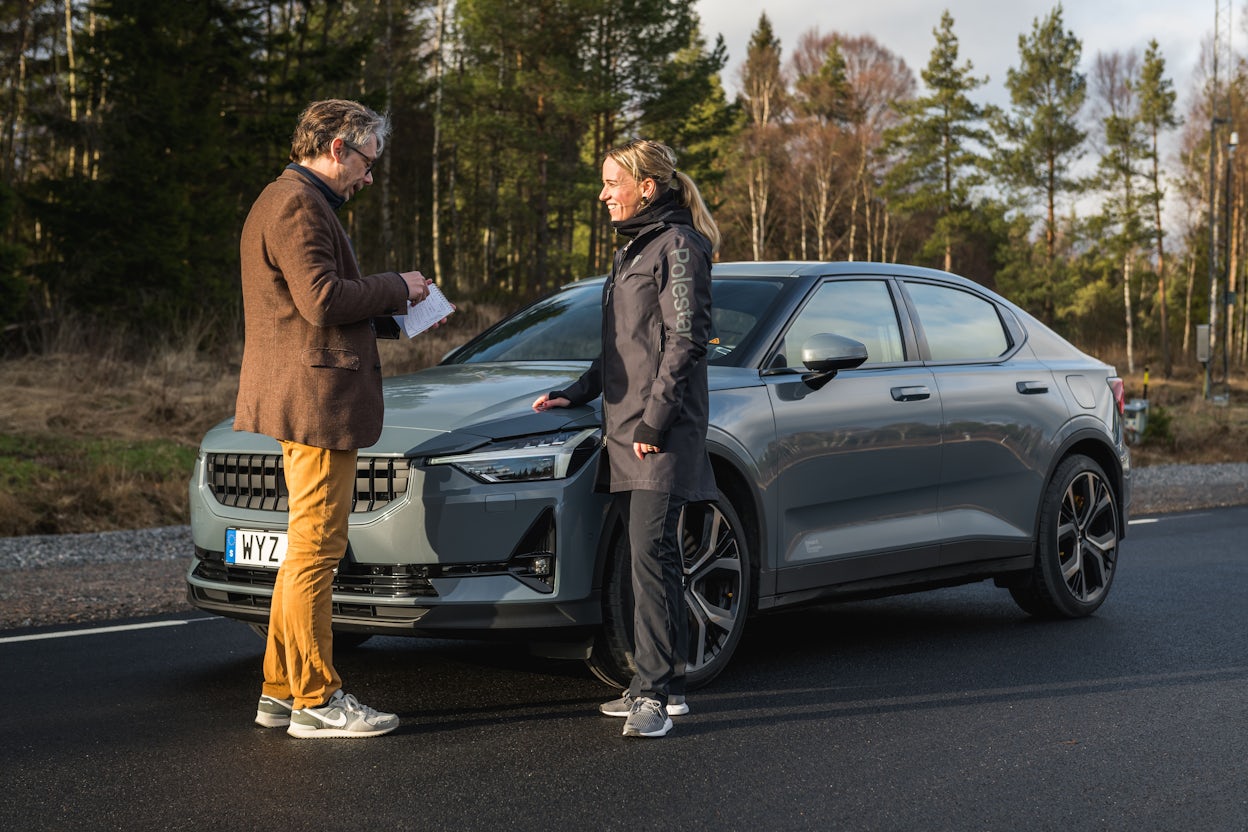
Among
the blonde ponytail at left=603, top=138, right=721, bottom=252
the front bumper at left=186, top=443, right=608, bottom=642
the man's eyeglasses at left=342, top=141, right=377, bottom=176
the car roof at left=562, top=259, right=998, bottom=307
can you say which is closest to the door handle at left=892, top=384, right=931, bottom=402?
the car roof at left=562, top=259, right=998, bottom=307

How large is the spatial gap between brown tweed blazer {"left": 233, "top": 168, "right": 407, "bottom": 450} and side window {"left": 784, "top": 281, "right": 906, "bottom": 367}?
1.98 m

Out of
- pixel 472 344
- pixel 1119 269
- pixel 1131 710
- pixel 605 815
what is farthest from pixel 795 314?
pixel 1119 269

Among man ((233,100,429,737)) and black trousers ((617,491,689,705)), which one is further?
black trousers ((617,491,689,705))

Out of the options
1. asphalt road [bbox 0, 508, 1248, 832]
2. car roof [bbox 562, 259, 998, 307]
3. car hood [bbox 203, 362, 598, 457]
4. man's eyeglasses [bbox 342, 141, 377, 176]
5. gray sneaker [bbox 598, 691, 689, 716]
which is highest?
man's eyeglasses [bbox 342, 141, 377, 176]

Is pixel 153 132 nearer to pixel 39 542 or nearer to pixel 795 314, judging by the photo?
pixel 39 542

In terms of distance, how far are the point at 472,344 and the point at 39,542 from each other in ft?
17.8

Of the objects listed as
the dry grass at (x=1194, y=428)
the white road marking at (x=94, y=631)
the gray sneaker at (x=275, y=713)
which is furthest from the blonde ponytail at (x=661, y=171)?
the dry grass at (x=1194, y=428)

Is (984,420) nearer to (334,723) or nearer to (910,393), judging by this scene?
(910,393)

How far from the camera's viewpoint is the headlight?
4.85m

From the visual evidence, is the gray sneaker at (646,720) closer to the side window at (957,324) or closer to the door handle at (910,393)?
the door handle at (910,393)

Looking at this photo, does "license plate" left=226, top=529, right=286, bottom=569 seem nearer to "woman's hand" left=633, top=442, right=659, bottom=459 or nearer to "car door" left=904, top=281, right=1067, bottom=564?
"woman's hand" left=633, top=442, right=659, bottom=459

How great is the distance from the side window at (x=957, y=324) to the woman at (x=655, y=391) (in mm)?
2148

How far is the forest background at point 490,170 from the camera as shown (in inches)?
832

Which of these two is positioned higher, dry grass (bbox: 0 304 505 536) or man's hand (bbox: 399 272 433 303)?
man's hand (bbox: 399 272 433 303)
